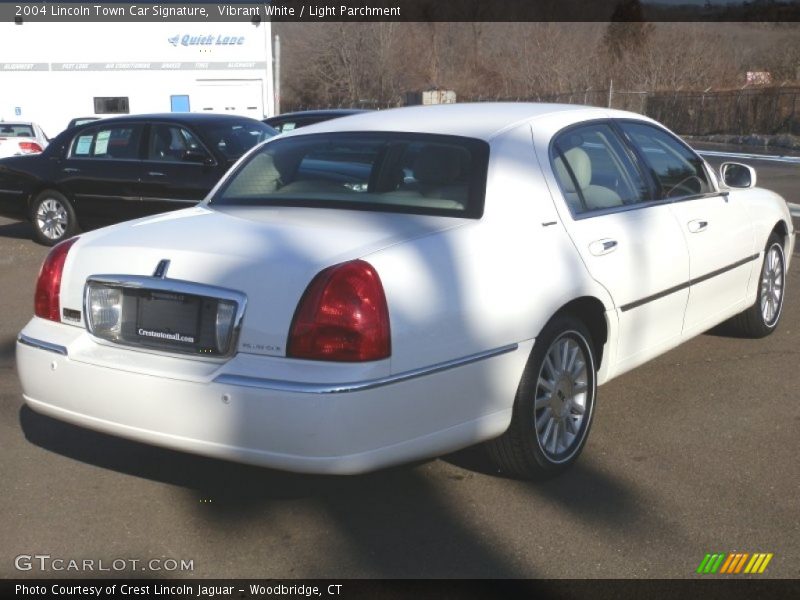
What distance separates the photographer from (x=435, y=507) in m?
4.24

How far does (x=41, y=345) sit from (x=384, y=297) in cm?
151

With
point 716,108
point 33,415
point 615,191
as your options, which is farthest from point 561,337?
point 716,108

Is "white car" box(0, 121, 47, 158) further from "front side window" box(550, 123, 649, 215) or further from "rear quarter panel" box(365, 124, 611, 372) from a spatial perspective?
"rear quarter panel" box(365, 124, 611, 372)

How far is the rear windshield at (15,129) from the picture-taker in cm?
2295

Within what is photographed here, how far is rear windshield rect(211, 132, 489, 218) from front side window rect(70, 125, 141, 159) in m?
6.52

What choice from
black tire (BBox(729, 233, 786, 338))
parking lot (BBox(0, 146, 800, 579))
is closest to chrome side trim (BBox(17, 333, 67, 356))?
parking lot (BBox(0, 146, 800, 579))

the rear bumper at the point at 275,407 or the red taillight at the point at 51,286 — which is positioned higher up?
the red taillight at the point at 51,286

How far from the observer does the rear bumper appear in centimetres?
364

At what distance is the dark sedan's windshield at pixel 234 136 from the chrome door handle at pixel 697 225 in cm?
628

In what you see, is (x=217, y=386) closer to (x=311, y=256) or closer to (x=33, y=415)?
(x=311, y=256)

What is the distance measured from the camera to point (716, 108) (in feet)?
141

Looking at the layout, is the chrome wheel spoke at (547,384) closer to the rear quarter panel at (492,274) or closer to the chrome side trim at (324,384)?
the rear quarter panel at (492,274)

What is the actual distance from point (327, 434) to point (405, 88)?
210 feet

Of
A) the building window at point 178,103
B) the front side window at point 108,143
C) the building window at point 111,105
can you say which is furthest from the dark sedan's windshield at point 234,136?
the building window at point 111,105
